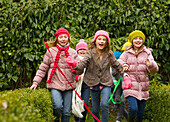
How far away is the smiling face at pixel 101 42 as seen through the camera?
4.28m

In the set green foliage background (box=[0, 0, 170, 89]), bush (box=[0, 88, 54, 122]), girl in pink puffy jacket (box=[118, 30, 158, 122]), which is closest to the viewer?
bush (box=[0, 88, 54, 122])

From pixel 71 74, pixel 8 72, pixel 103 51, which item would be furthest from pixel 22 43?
pixel 103 51

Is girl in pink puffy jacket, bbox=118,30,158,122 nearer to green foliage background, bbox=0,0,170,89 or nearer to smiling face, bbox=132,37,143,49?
smiling face, bbox=132,37,143,49

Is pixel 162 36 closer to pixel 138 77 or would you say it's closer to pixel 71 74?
pixel 138 77

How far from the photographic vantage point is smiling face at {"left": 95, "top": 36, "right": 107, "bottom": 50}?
4.28m

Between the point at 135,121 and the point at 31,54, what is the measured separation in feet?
10.3

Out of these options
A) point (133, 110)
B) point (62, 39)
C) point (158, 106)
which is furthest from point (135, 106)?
point (62, 39)

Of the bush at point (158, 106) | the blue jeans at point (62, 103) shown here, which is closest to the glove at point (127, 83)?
the bush at point (158, 106)

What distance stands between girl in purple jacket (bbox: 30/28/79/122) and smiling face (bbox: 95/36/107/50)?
2.10 ft

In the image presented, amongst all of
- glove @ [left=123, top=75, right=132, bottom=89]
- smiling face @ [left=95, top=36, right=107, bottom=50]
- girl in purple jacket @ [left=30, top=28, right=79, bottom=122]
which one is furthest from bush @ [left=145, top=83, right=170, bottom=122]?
girl in purple jacket @ [left=30, top=28, right=79, bottom=122]

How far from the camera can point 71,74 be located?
4.45 m

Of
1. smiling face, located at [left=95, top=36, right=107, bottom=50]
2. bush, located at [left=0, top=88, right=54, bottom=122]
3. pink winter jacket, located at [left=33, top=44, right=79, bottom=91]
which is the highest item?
smiling face, located at [left=95, top=36, right=107, bottom=50]

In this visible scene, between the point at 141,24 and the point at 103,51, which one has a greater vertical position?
the point at 141,24

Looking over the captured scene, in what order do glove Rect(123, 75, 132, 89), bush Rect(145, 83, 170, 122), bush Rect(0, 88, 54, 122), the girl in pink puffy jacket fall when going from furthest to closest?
bush Rect(145, 83, 170, 122) → the girl in pink puffy jacket → glove Rect(123, 75, 132, 89) → bush Rect(0, 88, 54, 122)
